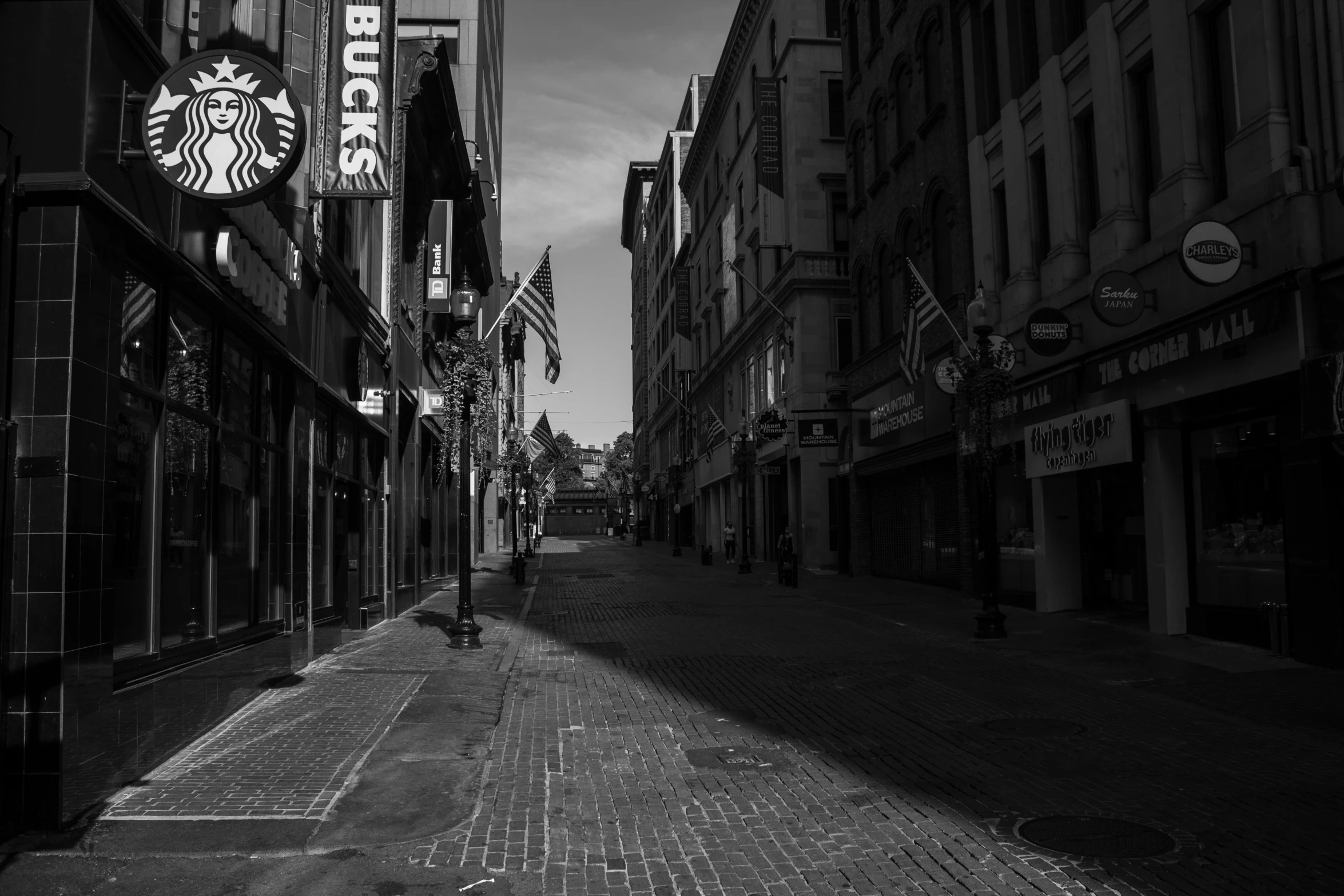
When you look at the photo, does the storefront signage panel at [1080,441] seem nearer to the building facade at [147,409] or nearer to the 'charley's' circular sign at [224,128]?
the building facade at [147,409]

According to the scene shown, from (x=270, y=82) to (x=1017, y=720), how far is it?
26.6ft

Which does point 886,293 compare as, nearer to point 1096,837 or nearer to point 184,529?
point 184,529

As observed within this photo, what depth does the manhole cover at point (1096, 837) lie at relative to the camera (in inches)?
229

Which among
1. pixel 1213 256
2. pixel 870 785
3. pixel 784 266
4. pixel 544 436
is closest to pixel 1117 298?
pixel 1213 256

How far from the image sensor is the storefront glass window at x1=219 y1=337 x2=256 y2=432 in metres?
9.74

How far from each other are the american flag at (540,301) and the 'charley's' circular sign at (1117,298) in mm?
14648

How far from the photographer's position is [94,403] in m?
6.68

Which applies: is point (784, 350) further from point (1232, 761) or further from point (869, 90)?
point (1232, 761)

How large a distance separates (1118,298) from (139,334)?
12.7 metres

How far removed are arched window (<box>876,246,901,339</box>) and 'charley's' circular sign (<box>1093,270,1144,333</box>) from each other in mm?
13037

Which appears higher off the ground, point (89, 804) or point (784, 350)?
point (784, 350)

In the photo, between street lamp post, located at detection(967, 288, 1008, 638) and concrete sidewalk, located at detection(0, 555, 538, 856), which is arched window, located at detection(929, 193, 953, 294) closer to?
street lamp post, located at detection(967, 288, 1008, 638)

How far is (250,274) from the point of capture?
945 cm

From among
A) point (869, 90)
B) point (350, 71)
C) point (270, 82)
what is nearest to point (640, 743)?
point (270, 82)
